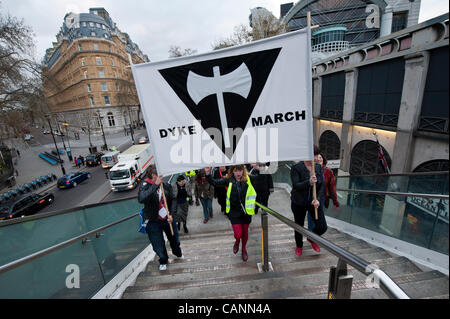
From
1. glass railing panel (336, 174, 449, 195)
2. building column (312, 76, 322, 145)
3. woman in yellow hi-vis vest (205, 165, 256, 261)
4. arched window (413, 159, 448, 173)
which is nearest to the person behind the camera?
arched window (413, 159, 448, 173)

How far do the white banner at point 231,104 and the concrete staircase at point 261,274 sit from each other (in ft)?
5.49

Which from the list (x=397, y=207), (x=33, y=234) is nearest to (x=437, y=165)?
(x=397, y=207)

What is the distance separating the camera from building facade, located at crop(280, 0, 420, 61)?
35.9 metres

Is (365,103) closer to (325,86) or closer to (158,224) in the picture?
(325,86)

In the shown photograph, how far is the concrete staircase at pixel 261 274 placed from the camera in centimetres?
252

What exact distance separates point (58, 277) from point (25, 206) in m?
15.0

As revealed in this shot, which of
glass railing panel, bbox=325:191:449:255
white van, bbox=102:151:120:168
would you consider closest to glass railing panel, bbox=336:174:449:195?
glass railing panel, bbox=325:191:449:255

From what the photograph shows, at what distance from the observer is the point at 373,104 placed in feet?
36.1

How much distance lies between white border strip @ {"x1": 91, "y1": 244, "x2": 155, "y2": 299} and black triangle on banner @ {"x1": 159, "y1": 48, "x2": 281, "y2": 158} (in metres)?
2.80

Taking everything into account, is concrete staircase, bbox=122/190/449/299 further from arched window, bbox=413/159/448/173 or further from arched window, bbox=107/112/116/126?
arched window, bbox=107/112/116/126

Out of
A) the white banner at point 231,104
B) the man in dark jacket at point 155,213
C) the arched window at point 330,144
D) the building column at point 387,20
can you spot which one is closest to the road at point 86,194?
the man in dark jacket at point 155,213

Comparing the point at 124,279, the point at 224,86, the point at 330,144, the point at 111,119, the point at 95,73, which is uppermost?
the point at 95,73

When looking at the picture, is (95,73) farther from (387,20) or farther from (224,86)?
(387,20)

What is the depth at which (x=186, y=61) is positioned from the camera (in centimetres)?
300
